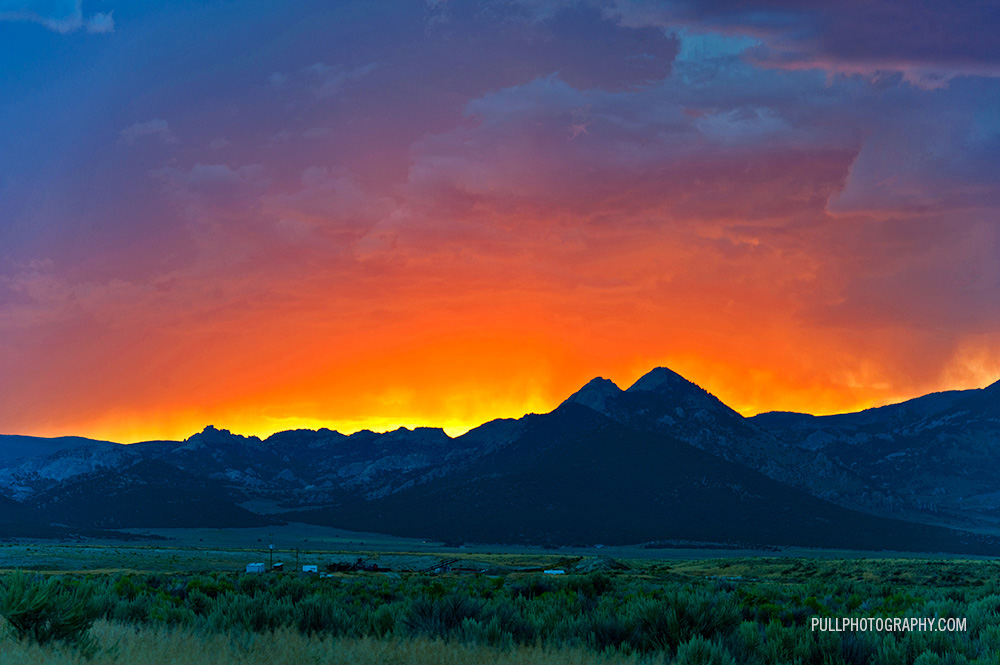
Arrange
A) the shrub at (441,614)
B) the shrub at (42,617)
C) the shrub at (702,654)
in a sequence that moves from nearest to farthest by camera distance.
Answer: the shrub at (42,617) < the shrub at (702,654) < the shrub at (441,614)

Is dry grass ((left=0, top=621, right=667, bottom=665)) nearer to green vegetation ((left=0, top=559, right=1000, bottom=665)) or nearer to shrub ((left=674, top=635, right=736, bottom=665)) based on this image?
green vegetation ((left=0, top=559, right=1000, bottom=665))

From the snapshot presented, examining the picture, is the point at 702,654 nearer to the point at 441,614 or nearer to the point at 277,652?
the point at 441,614

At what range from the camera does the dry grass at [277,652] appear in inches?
503

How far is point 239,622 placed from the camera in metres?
18.0

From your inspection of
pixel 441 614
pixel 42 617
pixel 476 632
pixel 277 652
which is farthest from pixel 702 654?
pixel 42 617

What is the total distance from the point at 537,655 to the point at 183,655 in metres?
5.33

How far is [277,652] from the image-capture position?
46.4ft

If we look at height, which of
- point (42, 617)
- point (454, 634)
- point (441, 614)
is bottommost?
point (454, 634)

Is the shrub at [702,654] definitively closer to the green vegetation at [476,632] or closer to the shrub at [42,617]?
the green vegetation at [476,632]

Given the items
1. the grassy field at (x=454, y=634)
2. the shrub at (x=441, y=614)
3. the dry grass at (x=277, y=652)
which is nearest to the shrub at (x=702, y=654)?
the grassy field at (x=454, y=634)

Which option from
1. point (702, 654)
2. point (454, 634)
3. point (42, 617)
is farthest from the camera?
point (454, 634)

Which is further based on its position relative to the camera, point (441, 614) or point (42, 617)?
point (441, 614)

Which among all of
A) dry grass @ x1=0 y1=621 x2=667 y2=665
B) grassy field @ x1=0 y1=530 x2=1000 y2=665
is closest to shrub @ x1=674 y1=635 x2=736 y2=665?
grassy field @ x1=0 y1=530 x2=1000 y2=665

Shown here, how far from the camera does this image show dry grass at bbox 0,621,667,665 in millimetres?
12781
